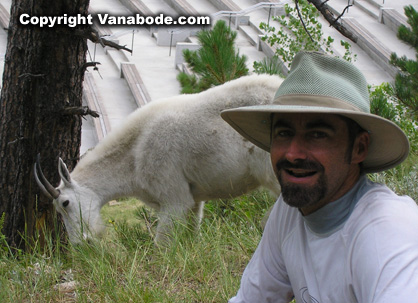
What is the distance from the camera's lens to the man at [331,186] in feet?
7.34

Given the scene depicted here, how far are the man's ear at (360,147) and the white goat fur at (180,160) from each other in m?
3.33

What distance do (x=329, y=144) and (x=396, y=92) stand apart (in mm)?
5380

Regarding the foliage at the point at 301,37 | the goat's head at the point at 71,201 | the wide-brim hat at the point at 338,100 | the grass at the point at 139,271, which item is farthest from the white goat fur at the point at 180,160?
the wide-brim hat at the point at 338,100

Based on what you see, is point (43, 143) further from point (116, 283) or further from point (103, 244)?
point (116, 283)

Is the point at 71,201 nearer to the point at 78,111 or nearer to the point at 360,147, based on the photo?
the point at 78,111

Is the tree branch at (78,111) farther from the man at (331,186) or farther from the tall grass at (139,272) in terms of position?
the man at (331,186)

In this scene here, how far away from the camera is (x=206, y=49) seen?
294 inches

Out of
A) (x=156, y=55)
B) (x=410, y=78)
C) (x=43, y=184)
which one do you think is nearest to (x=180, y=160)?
(x=43, y=184)

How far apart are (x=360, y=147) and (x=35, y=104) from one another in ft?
12.8

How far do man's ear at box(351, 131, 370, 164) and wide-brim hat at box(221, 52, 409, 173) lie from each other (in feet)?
0.09

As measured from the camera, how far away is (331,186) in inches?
96.5

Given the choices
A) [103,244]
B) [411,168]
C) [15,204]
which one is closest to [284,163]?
[103,244]

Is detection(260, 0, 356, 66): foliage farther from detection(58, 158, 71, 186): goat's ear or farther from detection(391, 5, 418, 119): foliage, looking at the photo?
detection(58, 158, 71, 186): goat's ear

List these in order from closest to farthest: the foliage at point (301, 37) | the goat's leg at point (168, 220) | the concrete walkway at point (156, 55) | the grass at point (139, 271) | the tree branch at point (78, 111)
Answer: the grass at point (139, 271) < the goat's leg at point (168, 220) < the tree branch at point (78, 111) < the foliage at point (301, 37) < the concrete walkway at point (156, 55)
